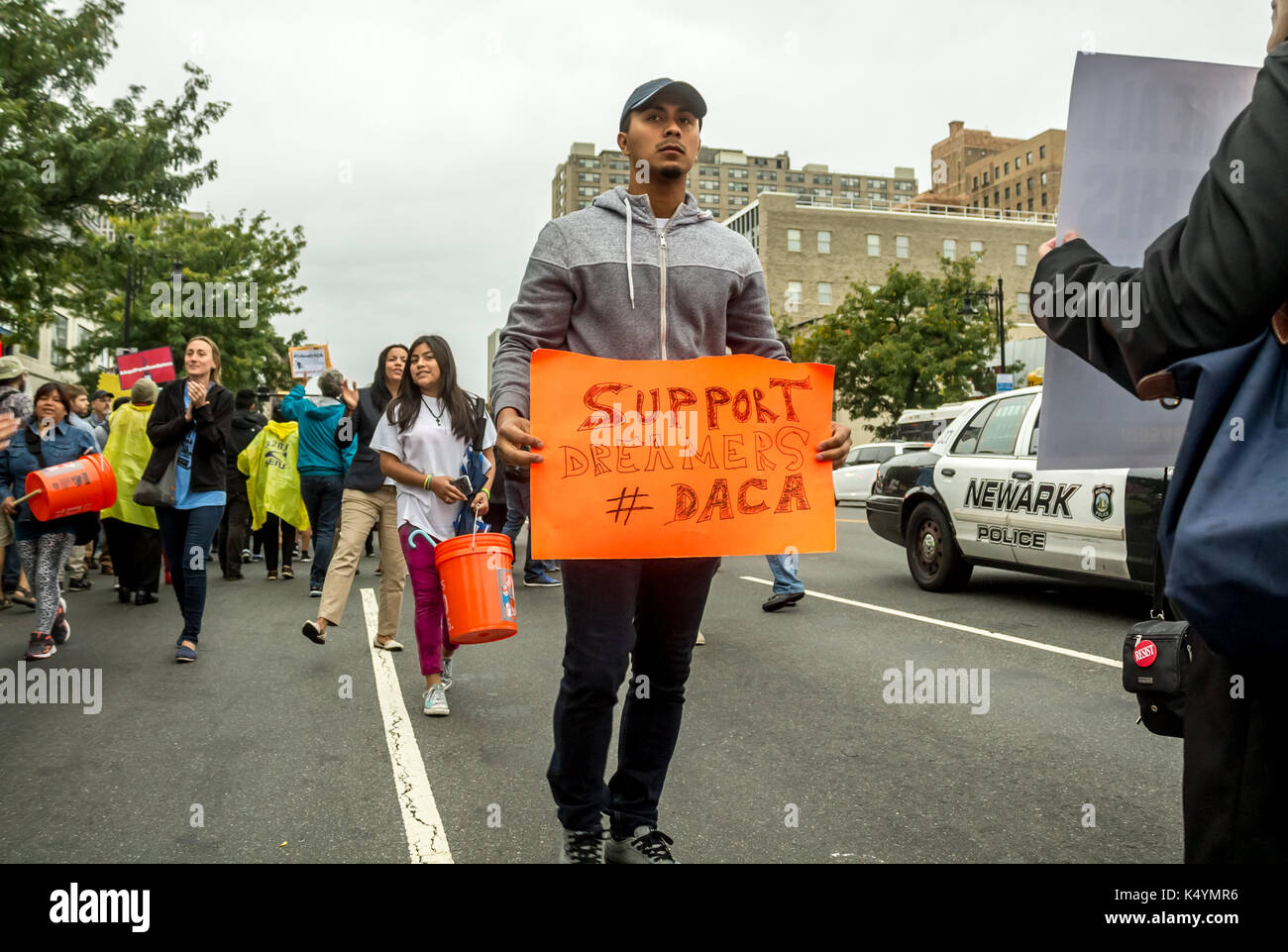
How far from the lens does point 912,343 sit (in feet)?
146

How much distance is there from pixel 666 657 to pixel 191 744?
3.13 m

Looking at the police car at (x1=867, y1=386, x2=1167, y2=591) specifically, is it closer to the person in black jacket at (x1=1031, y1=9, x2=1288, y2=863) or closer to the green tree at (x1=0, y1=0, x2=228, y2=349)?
→ the person in black jacket at (x1=1031, y1=9, x2=1288, y2=863)

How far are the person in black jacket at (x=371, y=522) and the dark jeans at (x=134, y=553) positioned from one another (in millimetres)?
3812

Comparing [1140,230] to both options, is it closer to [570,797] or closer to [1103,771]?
[570,797]

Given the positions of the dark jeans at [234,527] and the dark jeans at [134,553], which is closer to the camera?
the dark jeans at [134,553]

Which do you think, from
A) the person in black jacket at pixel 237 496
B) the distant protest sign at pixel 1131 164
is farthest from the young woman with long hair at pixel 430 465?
the person in black jacket at pixel 237 496

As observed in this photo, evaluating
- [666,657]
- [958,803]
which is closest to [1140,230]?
[666,657]

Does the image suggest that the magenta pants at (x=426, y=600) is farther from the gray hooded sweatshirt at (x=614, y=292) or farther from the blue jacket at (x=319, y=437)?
the blue jacket at (x=319, y=437)

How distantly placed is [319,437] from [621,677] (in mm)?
8705

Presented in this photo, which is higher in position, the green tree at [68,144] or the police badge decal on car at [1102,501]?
the green tree at [68,144]

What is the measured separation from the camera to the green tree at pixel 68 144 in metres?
13.4

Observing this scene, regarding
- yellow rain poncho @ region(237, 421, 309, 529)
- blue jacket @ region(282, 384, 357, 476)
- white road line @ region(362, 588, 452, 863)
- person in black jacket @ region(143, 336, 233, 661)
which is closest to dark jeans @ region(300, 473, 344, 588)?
blue jacket @ region(282, 384, 357, 476)
